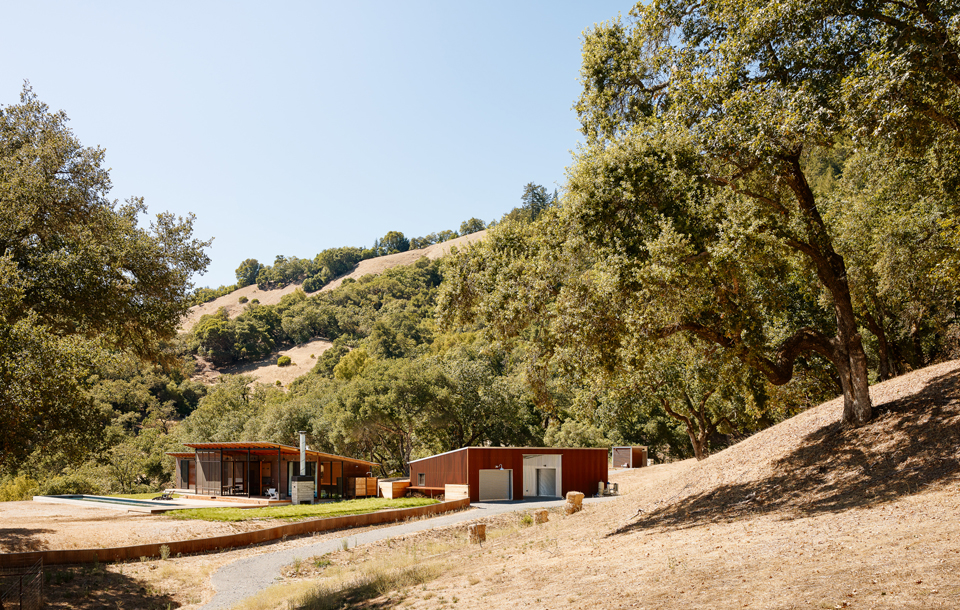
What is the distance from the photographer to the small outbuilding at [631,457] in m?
49.2

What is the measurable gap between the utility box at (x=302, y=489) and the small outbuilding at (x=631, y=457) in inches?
1041

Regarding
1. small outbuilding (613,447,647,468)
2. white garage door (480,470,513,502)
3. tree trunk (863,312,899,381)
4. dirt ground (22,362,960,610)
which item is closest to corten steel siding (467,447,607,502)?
white garage door (480,470,513,502)

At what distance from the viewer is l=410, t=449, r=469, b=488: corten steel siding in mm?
35125

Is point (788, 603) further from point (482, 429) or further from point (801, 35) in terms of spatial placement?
point (482, 429)

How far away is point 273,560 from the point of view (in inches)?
720

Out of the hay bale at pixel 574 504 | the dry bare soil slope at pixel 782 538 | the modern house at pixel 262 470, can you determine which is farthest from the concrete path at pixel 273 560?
the modern house at pixel 262 470

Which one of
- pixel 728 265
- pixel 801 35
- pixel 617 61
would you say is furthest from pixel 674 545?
pixel 617 61

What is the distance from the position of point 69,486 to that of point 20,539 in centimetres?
3170

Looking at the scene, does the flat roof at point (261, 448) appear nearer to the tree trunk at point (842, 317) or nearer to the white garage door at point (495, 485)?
the white garage door at point (495, 485)

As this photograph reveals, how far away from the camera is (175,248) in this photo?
1734cm

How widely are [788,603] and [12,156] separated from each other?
18.4 metres

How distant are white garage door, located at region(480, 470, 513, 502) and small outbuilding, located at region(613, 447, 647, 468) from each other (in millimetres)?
17030

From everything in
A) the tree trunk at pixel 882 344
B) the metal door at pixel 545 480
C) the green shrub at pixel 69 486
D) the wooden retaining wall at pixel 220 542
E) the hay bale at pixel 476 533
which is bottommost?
the green shrub at pixel 69 486

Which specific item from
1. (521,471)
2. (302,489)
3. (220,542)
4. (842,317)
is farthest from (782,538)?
(302,489)
